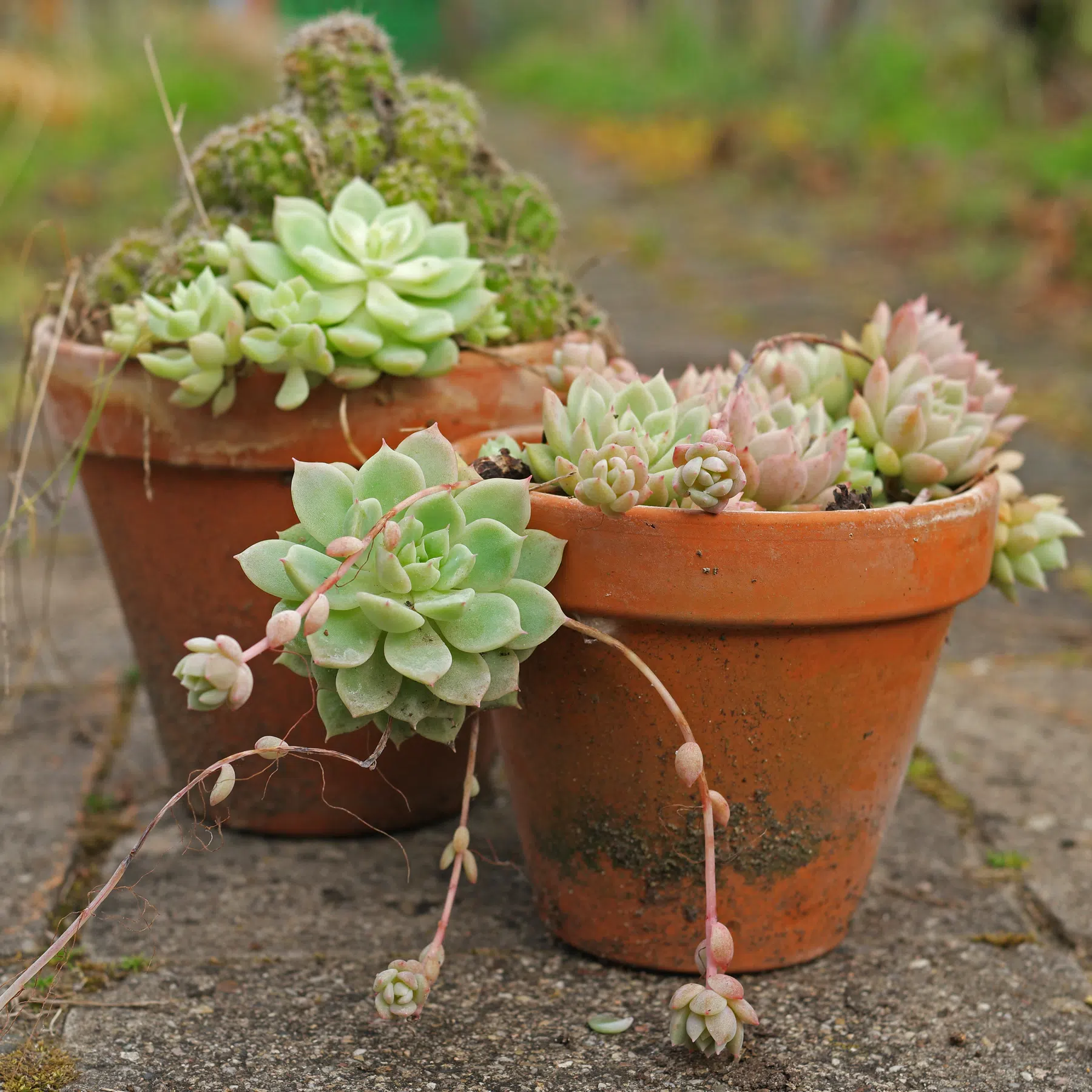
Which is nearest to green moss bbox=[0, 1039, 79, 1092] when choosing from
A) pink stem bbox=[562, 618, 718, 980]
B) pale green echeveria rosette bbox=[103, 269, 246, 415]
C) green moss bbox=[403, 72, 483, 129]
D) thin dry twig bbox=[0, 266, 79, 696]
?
thin dry twig bbox=[0, 266, 79, 696]

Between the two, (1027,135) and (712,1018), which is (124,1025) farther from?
(1027,135)

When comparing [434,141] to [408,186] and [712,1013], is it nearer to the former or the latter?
[408,186]

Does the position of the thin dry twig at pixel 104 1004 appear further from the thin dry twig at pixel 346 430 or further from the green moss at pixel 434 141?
the green moss at pixel 434 141

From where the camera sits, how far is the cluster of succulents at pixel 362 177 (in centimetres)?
184

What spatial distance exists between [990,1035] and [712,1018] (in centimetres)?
37

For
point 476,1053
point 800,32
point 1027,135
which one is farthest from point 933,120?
point 476,1053

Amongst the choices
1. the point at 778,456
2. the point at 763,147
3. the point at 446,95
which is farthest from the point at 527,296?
the point at 763,147

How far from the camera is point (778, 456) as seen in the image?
1.41m

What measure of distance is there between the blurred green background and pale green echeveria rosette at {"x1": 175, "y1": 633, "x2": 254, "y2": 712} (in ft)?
3.31

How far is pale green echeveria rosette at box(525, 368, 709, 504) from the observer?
1.38 m

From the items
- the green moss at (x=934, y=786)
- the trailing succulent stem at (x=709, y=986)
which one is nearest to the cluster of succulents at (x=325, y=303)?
the trailing succulent stem at (x=709, y=986)

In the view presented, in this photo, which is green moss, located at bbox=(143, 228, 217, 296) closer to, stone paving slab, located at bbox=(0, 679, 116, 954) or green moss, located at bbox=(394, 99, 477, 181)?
green moss, located at bbox=(394, 99, 477, 181)

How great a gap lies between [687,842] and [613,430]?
18.2 inches

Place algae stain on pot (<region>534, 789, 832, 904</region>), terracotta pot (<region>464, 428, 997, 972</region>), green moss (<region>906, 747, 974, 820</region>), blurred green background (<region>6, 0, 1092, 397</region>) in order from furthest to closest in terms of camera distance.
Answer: blurred green background (<region>6, 0, 1092, 397</region>), green moss (<region>906, 747, 974, 820</region>), algae stain on pot (<region>534, 789, 832, 904</region>), terracotta pot (<region>464, 428, 997, 972</region>)
